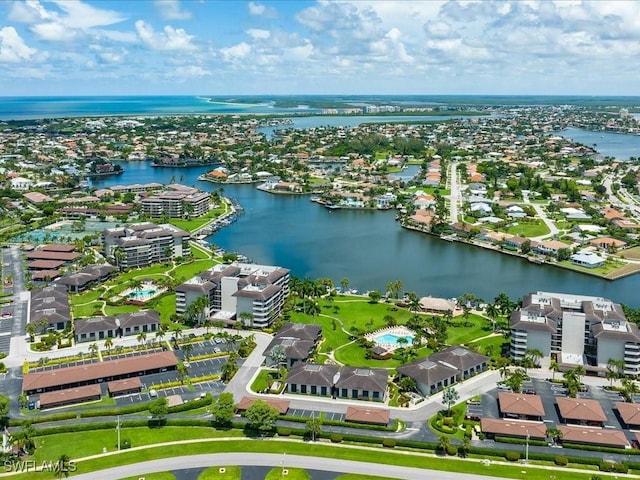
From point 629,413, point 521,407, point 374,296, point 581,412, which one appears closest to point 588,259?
point 374,296

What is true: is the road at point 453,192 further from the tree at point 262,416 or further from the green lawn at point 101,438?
the green lawn at point 101,438

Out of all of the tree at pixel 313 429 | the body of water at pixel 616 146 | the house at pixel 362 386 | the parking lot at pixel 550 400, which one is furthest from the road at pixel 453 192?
the tree at pixel 313 429

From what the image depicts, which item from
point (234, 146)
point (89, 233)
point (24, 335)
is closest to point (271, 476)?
point (24, 335)

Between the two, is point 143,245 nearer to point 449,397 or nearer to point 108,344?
point 108,344

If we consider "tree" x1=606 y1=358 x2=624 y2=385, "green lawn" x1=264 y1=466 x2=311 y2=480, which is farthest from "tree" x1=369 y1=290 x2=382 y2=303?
"green lawn" x1=264 y1=466 x2=311 y2=480

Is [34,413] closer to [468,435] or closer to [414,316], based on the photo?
[468,435]
